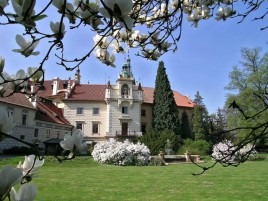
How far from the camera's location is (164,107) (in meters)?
41.4

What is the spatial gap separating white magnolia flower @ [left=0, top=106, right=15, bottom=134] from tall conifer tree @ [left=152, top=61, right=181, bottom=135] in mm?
39500

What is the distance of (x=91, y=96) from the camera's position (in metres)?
43.8

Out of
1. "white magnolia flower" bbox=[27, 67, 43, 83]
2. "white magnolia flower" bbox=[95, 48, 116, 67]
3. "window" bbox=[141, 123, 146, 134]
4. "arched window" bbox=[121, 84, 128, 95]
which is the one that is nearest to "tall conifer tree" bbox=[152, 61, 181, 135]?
"window" bbox=[141, 123, 146, 134]

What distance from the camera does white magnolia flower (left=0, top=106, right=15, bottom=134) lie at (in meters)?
0.98

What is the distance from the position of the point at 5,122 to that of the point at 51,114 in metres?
39.5

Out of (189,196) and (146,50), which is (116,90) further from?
(146,50)

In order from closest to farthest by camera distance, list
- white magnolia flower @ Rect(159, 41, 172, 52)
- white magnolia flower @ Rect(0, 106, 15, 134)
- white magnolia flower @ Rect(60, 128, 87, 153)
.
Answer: white magnolia flower @ Rect(0, 106, 15, 134)
white magnolia flower @ Rect(60, 128, 87, 153)
white magnolia flower @ Rect(159, 41, 172, 52)

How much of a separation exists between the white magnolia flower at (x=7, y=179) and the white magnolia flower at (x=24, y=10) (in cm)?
48

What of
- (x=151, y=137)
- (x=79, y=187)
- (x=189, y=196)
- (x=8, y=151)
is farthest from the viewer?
(x=151, y=137)

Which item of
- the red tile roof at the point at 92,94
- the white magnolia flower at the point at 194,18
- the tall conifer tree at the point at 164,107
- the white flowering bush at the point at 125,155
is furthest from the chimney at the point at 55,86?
the white magnolia flower at the point at 194,18

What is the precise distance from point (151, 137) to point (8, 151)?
14.4 metres

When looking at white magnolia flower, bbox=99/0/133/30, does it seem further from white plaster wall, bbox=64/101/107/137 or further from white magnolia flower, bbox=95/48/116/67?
white plaster wall, bbox=64/101/107/137

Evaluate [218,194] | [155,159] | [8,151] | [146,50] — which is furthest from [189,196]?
[8,151]

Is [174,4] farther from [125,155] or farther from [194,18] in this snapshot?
[125,155]
